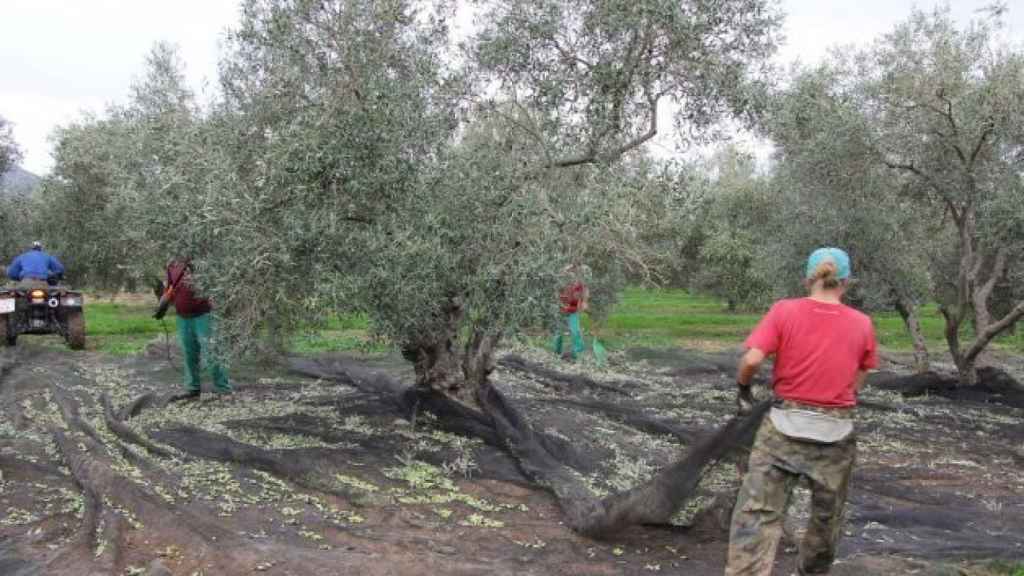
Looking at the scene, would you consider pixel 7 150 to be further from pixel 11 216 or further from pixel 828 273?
pixel 828 273

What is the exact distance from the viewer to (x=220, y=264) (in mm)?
7500

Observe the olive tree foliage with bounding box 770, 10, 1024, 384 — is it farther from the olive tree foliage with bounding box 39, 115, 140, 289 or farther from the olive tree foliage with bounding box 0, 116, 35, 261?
the olive tree foliage with bounding box 0, 116, 35, 261

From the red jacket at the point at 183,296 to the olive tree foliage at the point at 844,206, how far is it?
25.3ft

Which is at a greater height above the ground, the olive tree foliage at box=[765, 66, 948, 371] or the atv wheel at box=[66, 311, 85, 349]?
the olive tree foliage at box=[765, 66, 948, 371]

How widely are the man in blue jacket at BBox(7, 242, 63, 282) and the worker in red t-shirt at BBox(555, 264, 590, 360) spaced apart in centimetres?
914

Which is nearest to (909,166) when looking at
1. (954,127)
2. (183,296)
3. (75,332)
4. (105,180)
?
(954,127)

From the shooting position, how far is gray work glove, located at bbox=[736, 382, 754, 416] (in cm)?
474

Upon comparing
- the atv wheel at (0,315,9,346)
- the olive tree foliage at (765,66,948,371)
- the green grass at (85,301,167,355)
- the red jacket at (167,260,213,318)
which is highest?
the olive tree foliage at (765,66,948,371)

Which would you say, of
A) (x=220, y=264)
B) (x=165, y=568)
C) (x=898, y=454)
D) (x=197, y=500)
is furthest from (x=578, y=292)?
(x=165, y=568)

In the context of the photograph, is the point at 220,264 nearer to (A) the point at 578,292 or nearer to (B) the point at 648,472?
(B) the point at 648,472

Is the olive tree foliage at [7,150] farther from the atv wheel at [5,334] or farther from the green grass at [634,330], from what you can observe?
the atv wheel at [5,334]

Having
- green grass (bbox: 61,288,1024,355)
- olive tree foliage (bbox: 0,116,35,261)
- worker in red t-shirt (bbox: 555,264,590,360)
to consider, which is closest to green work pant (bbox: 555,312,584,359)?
worker in red t-shirt (bbox: 555,264,590,360)

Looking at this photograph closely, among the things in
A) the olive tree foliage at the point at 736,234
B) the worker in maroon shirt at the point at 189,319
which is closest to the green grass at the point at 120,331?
the worker in maroon shirt at the point at 189,319

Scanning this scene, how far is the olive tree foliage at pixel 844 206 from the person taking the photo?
11.8 m
